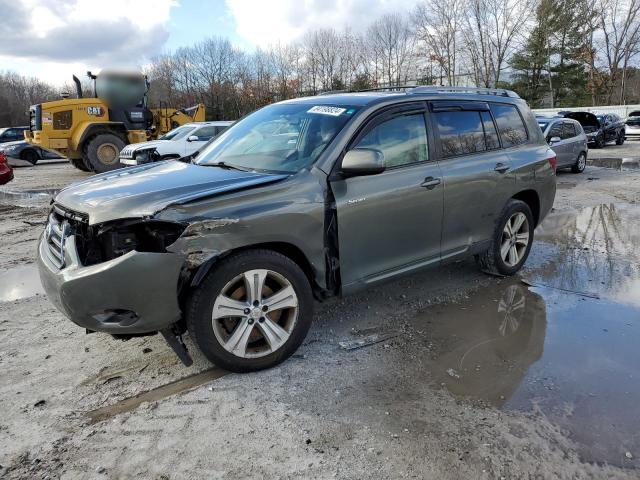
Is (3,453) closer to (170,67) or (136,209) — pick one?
(136,209)

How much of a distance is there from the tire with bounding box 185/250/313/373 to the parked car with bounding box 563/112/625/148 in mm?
20560

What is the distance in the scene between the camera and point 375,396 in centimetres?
312

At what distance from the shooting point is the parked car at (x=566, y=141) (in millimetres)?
12742

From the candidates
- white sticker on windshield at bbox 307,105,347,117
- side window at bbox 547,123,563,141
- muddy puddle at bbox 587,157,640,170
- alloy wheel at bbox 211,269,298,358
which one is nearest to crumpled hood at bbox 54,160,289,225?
alloy wheel at bbox 211,269,298,358

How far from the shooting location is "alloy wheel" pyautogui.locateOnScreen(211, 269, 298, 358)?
10.3 feet

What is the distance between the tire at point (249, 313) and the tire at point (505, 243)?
245cm

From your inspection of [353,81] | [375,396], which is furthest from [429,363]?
[353,81]

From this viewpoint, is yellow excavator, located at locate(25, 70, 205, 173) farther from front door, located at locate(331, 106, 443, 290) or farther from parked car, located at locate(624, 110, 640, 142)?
parked car, located at locate(624, 110, 640, 142)

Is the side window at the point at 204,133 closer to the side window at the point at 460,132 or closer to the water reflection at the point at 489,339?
the side window at the point at 460,132

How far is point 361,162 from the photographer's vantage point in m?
3.45

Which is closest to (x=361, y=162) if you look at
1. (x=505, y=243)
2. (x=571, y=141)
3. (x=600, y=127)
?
(x=505, y=243)

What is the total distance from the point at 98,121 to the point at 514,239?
14470 mm

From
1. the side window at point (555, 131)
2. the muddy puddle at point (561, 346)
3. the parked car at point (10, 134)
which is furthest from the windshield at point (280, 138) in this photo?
the parked car at point (10, 134)

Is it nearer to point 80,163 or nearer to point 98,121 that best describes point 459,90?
point 98,121
